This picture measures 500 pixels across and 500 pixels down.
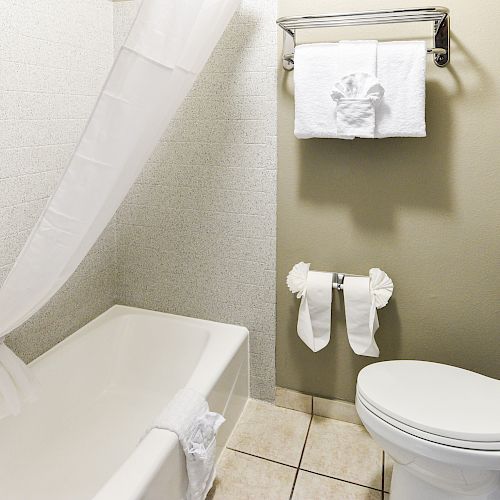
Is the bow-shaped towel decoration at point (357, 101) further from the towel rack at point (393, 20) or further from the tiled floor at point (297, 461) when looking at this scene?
the tiled floor at point (297, 461)

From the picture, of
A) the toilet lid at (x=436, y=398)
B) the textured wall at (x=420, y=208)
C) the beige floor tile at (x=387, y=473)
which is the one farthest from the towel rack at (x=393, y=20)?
the beige floor tile at (x=387, y=473)

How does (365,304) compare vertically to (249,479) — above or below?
above

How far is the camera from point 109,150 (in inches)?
46.9

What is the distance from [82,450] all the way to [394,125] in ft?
5.10

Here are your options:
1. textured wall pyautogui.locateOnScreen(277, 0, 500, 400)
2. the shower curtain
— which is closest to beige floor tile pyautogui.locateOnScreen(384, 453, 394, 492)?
textured wall pyautogui.locateOnScreen(277, 0, 500, 400)

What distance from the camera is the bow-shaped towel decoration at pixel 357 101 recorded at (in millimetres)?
1497

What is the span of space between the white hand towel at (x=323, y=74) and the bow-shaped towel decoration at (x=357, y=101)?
3 centimetres

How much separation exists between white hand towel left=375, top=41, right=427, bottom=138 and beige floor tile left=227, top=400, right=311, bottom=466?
123cm

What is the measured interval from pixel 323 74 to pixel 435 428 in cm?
115

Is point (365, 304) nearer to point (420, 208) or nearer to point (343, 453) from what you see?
point (420, 208)

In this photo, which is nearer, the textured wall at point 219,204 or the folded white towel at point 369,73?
the folded white towel at point 369,73

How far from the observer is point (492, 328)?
1.70 meters

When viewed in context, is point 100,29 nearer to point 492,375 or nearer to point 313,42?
point 313,42

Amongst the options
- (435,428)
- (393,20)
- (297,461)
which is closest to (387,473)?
(297,461)
